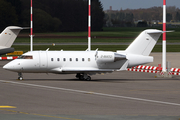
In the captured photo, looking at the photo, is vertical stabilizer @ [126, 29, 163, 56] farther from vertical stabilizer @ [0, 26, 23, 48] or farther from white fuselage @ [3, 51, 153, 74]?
vertical stabilizer @ [0, 26, 23, 48]

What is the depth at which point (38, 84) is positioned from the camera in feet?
94.6

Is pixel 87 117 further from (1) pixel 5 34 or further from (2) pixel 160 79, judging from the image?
(1) pixel 5 34

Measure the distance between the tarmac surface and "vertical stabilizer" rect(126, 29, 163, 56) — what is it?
3576 millimetres

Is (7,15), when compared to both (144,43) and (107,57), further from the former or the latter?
(107,57)

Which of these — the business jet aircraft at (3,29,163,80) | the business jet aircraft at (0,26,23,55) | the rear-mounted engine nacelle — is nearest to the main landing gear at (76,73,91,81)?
the business jet aircraft at (3,29,163,80)

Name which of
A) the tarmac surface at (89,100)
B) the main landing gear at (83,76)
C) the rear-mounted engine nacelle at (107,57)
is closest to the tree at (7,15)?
the main landing gear at (83,76)

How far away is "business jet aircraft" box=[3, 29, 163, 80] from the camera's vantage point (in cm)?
3111

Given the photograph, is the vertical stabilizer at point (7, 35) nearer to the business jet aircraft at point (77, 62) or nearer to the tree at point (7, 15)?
the business jet aircraft at point (77, 62)

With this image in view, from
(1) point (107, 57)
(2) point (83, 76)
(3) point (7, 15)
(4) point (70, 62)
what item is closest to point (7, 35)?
(4) point (70, 62)

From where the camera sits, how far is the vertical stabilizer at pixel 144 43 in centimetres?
3288

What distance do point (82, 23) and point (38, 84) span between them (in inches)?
5937

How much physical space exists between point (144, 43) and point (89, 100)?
13.3 metres

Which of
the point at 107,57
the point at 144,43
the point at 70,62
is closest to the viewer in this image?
the point at 107,57

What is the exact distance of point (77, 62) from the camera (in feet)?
104
